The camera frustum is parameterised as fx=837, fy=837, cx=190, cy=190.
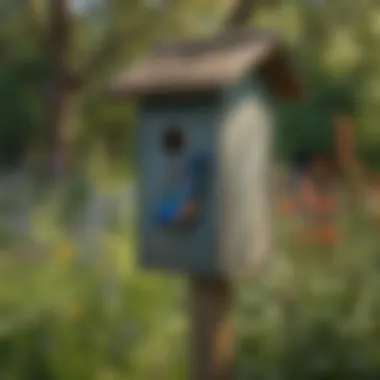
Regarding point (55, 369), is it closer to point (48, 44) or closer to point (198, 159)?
point (198, 159)

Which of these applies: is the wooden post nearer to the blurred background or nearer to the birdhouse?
the birdhouse

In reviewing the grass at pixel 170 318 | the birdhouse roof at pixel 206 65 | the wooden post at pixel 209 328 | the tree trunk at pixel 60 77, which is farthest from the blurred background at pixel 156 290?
the tree trunk at pixel 60 77

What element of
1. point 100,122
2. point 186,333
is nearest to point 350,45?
point 100,122

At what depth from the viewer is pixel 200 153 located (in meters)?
2.32

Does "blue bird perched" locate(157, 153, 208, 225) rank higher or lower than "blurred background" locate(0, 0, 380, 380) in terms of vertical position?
higher

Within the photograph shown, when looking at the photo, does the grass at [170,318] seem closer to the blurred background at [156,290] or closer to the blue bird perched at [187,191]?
the blurred background at [156,290]

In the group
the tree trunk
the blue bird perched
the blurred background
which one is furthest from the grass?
the tree trunk

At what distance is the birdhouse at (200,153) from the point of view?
2.30 m

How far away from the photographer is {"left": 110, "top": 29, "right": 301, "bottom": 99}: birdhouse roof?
90.1 inches

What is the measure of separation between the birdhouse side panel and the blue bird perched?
5 centimetres

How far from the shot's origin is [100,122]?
23.4 ft

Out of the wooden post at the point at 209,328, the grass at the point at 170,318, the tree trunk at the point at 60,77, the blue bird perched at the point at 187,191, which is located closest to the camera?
the blue bird perched at the point at 187,191

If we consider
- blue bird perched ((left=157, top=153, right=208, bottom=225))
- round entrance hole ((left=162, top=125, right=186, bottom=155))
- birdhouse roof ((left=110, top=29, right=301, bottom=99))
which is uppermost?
birdhouse roof ((left=110, top=29, right=301, bottom=99))

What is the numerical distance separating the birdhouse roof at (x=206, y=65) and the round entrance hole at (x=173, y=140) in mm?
116
